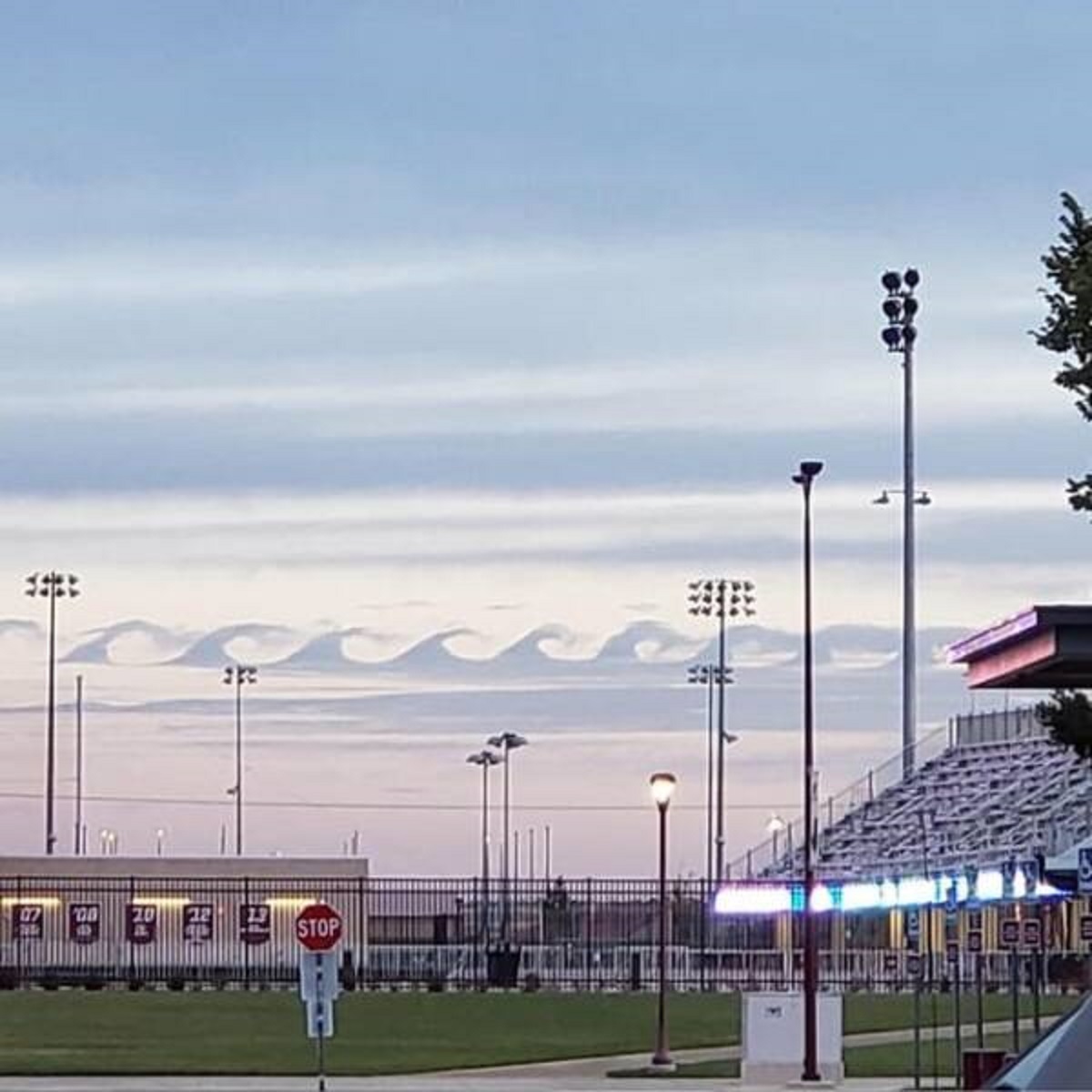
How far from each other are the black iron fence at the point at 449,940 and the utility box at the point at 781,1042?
31349mm

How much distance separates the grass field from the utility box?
4.59m

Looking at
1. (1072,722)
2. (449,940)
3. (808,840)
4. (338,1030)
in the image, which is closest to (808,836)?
(808,840)

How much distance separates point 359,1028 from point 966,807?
33.4m

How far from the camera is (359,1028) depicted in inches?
2223

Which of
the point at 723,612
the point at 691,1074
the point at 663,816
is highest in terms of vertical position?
the point at 723,612

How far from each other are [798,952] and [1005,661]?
182ft

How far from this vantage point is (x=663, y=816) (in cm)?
4703

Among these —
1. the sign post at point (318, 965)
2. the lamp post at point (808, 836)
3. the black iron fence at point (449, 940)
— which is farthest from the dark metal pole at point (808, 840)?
the black iron fence at point (449, 940)

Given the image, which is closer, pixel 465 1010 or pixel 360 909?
pixel 465 1010

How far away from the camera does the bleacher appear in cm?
7525

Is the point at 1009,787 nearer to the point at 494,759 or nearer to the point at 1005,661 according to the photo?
the point at 494,759

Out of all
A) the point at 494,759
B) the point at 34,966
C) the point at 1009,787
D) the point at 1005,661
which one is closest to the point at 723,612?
the point at 494,759

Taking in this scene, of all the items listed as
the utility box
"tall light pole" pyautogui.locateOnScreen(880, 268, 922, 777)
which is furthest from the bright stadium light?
the utility box

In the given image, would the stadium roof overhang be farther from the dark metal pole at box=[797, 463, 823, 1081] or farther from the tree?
the dark metal pole at box=[797, 463, 823, 1081]
